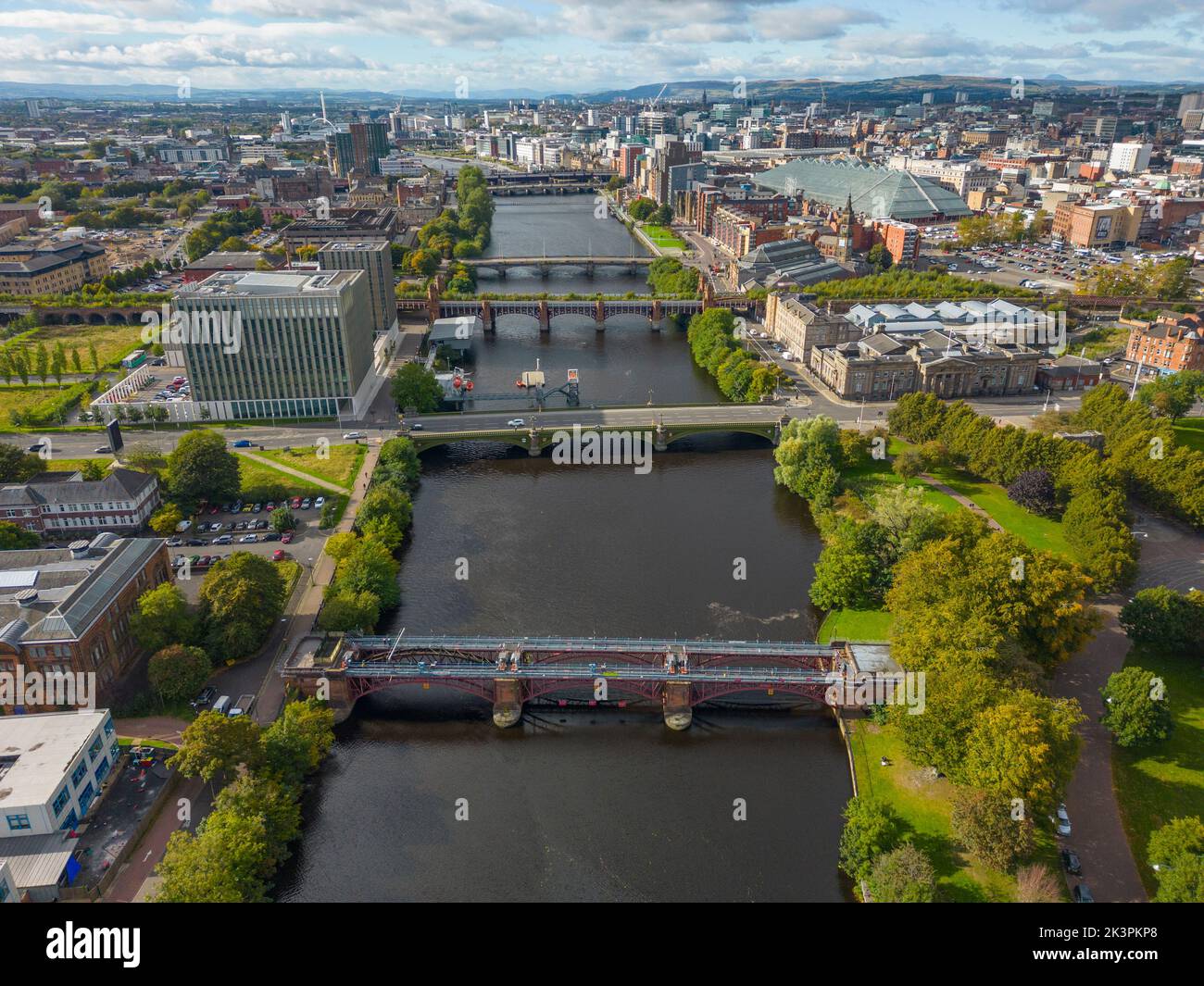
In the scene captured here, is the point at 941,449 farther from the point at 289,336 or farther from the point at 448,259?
the point at 448,259

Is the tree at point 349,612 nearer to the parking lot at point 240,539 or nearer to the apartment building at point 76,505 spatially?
the parking lot at point 240,539

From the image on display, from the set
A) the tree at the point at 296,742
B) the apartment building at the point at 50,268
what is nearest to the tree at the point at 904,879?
the tree at the point at 296,742

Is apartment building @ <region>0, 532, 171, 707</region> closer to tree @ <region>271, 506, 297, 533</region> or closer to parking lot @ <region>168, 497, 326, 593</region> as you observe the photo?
parking lot @ <region>168, 497, 326, 593</region>

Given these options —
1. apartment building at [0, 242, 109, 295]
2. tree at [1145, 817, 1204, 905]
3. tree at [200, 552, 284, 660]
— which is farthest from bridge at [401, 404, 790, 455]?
apartment building at [0, 242, 109, 295]

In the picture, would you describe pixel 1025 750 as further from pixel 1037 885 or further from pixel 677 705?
pixel 677 705

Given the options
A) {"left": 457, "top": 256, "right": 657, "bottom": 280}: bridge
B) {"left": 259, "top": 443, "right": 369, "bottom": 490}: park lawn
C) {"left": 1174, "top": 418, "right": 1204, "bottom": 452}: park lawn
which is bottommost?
{"left": 1174, "top": 418, "right": 1204, "bottom": 452}: park lawn

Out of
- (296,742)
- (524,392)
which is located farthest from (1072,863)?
(524,392)

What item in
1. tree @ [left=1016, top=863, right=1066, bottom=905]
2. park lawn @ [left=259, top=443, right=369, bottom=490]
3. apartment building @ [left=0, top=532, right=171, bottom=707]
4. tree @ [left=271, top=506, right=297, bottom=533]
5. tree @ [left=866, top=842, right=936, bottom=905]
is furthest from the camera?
park lawn @ [left=259, top=443, right=369, bottom=490]
